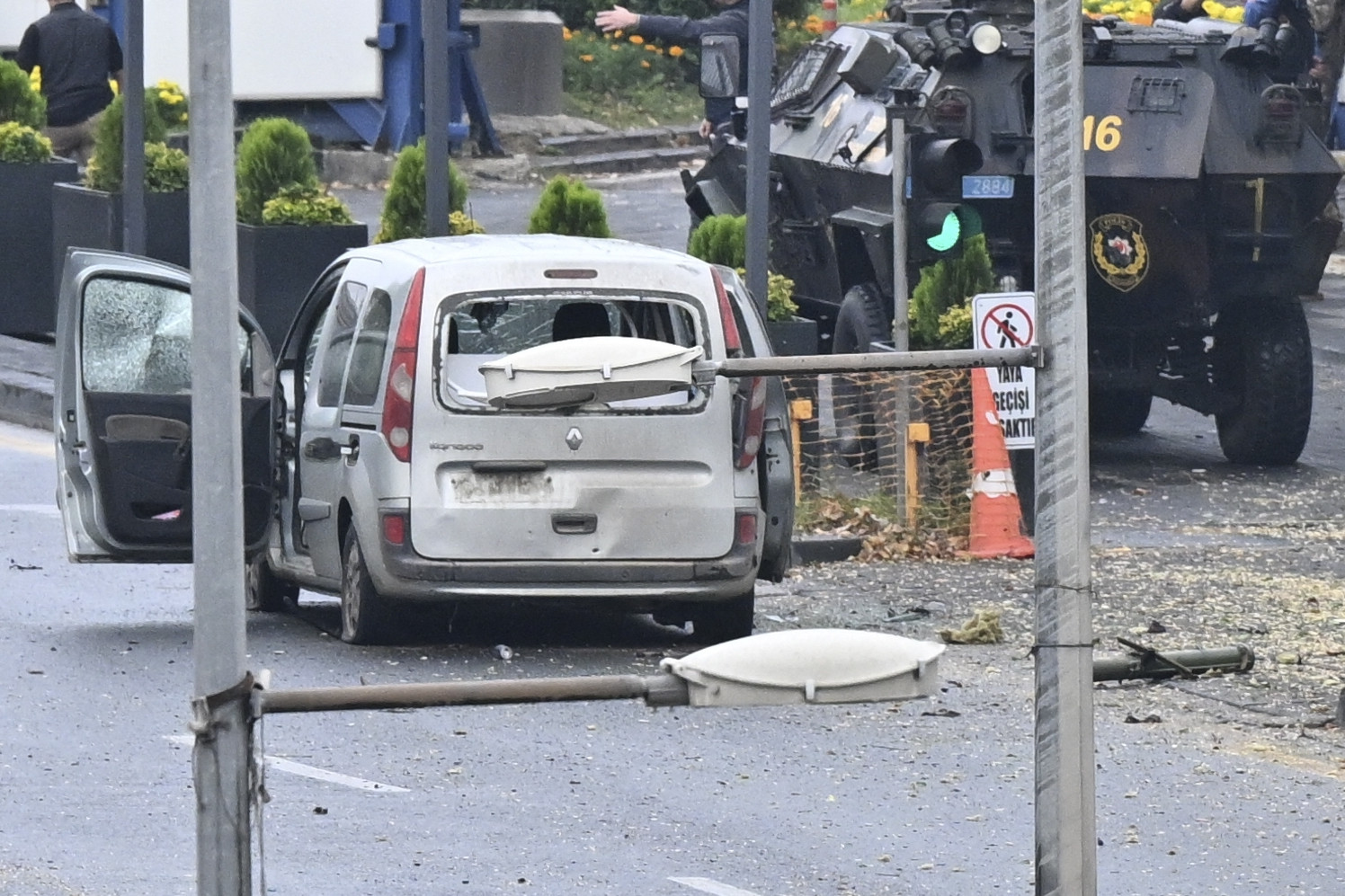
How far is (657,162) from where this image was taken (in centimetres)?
2938

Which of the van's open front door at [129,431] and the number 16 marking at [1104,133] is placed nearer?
the van's open front door at [129,431]

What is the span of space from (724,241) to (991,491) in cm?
256

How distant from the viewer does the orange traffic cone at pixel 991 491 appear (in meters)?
13.0

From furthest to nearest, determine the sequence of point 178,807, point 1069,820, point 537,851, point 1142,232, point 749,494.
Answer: point 1142,232 → point 749,494 → point 178,807 → point 537,851 → point 1069,820

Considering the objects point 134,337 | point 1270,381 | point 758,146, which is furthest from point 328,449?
point 1270,381

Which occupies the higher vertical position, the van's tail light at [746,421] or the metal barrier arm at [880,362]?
the metal barrier arm at [880,362]

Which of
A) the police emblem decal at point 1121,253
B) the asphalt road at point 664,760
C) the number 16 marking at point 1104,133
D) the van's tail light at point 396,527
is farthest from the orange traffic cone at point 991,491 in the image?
the van's tail light at point 396,527

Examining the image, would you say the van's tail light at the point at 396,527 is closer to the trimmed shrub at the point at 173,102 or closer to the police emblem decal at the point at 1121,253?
the police emblem decal at the point at 1121,253

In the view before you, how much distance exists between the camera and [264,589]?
37.6ft

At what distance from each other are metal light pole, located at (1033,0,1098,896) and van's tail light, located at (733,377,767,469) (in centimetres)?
500

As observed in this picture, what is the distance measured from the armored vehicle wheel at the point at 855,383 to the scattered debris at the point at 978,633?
3626 mm

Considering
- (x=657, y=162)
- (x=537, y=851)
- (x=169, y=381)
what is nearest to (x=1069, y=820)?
(x=537, y=851)

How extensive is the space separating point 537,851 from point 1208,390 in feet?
31.8

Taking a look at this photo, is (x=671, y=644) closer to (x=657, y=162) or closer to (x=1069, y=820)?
(x=1069, y=820)
